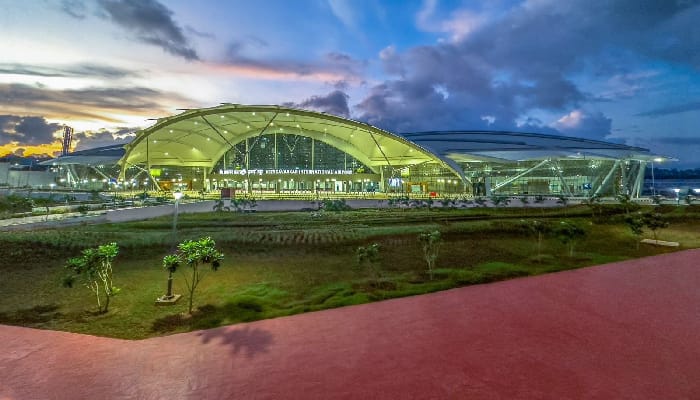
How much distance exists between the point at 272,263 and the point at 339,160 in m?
54.1

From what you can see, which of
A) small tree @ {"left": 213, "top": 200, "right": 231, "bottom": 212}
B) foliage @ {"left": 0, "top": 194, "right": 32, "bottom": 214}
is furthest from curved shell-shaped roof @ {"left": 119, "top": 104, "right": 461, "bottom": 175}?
foliage @ {"left": 0, "top": 194, "right": 32, "bottom": 214}

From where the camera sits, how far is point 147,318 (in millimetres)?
10648

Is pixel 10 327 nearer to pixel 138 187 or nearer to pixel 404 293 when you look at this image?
pixel 404 293

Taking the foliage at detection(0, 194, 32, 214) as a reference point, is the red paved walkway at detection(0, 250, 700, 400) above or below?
below

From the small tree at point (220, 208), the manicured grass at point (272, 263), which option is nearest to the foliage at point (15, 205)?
the manicured grass at point (272, 263)

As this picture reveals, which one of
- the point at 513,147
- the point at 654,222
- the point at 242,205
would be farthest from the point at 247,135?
the point at 654,222

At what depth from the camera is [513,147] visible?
188ft

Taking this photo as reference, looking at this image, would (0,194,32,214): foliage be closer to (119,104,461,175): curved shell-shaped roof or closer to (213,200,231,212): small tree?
(213,200,231,212): small tree

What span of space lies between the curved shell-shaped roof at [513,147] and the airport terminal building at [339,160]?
16cm

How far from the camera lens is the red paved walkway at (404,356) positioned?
21.7 feet

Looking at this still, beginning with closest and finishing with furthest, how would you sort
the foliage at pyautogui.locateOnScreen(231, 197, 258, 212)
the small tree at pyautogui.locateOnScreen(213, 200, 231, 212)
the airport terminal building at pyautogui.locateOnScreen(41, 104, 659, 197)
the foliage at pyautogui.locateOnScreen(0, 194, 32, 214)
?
the foliage at pyautogui.locateOnScreen(0, 194, 32, 214)
the foliage at pyautogui.locateOnScreen(231, 197, 258, 212)
the small tree at pyautogui.locateOnScreen(213, 200, 231, 212)
the airport terminal building at pyautogui.locateOnScreen(41, 104, 659, 197)

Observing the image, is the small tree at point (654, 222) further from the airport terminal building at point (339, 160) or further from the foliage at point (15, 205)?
the foliage at point (15, 205)

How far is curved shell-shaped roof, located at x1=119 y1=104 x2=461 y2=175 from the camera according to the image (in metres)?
48.4

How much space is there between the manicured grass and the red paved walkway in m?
1.26
